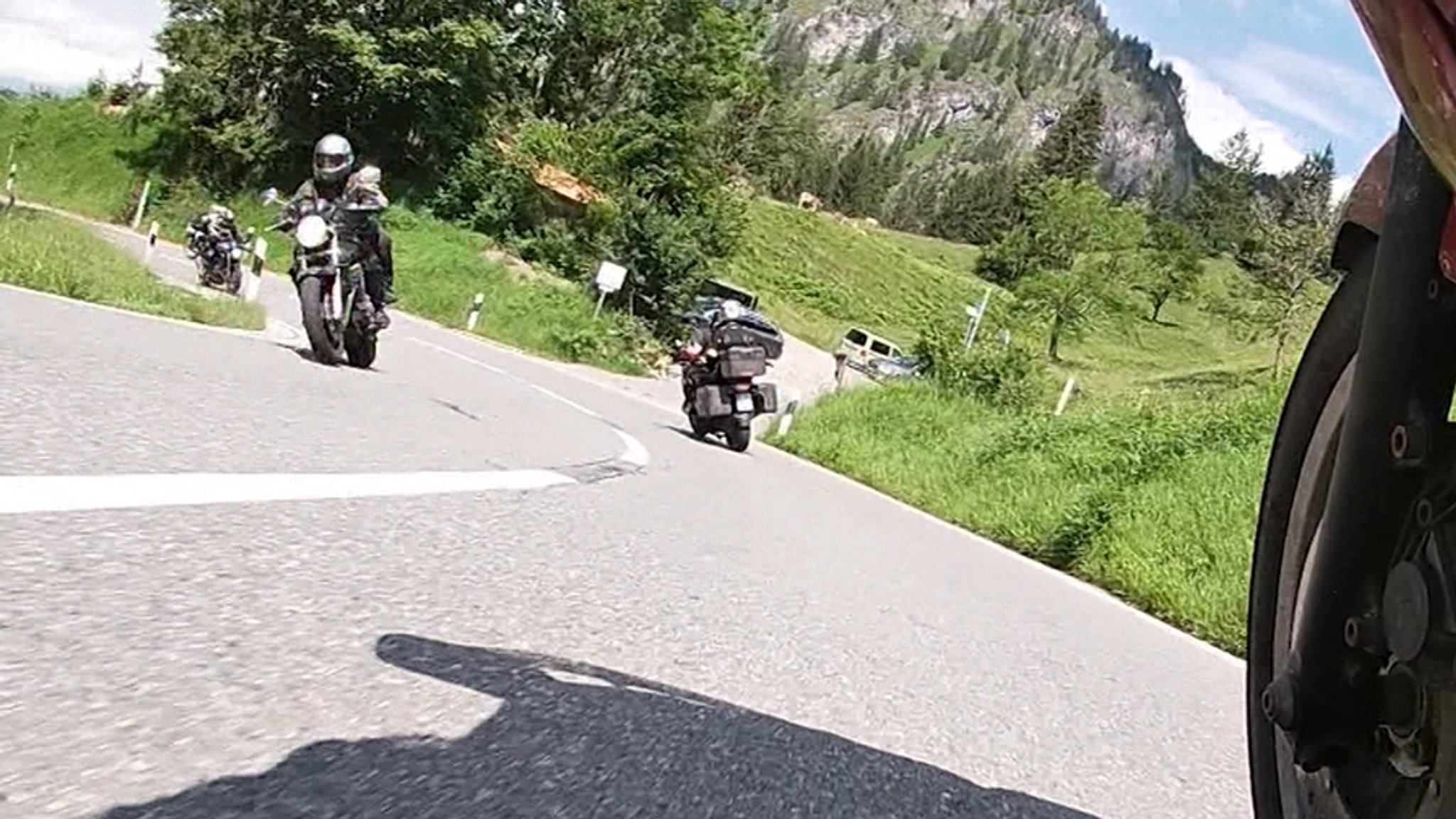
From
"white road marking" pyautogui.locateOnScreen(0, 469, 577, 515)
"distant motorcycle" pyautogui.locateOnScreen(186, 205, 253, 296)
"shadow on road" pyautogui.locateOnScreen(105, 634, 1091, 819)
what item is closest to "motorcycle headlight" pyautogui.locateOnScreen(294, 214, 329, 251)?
"white road marking" pyautogui.locateOnScreen(0, 469, 577, 515)

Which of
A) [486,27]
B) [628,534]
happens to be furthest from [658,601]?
[486,27]

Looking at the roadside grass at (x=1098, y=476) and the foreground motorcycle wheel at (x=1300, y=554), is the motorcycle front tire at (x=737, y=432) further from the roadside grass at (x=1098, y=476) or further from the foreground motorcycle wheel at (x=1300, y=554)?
the foreground motorcycle wheel at (x=1300, y=554)

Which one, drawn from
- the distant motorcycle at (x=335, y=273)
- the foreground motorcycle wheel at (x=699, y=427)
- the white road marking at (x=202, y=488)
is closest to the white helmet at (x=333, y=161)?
the distant motorcycle at (x=335, y=273)

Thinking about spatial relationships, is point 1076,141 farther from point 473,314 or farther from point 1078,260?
point 473,314

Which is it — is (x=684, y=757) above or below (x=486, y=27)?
below

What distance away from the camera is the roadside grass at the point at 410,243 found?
28156mm

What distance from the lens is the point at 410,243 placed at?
108 ft

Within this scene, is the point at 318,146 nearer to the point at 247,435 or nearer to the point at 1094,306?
the point at 247,435

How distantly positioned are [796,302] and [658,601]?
57304mm

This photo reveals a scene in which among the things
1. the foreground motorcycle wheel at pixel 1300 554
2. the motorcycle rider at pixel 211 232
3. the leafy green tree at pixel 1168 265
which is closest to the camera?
the foreground motorcycle wheel at pixel 1300 554

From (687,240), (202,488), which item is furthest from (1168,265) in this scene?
(202,488)

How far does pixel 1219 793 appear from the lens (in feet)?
9.79

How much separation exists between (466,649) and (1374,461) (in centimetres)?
165

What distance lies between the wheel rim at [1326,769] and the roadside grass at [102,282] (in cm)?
886
